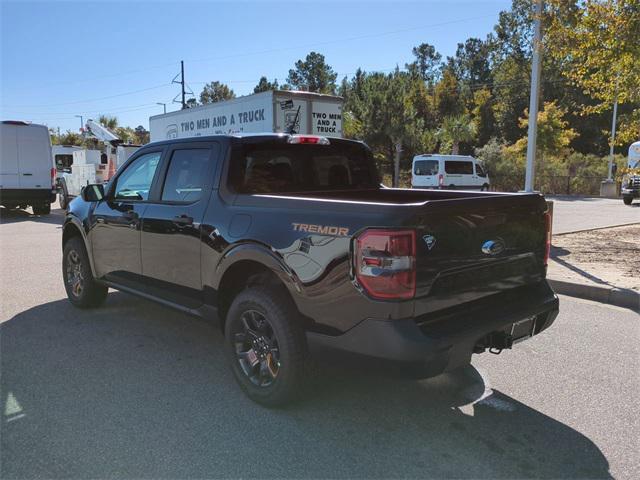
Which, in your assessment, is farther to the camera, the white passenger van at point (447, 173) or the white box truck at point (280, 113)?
the white passenger van at point (447, 173)

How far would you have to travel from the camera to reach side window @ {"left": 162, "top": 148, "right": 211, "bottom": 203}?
409 cm

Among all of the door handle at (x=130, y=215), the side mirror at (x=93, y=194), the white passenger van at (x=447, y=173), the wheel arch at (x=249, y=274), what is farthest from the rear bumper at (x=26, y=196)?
the wheel arch at (x=249, y=274)

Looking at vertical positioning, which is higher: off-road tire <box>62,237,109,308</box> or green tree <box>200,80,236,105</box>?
green tree <box>200,80,236,105</box>

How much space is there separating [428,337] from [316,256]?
0.77 meters

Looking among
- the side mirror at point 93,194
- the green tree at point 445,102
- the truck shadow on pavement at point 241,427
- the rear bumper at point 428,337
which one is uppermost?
the green tree at point 445,102

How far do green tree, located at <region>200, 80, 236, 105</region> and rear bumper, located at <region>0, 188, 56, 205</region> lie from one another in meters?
71.3

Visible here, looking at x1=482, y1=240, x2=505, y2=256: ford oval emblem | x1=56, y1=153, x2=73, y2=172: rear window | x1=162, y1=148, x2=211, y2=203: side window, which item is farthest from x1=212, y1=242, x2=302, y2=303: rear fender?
x1=56, y1=153, x2=73, y2=172: rear window

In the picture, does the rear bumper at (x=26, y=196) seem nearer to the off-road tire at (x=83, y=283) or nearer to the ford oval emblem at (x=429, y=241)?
the off-road tire at (x=83, y=283)

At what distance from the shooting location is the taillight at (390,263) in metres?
2.75

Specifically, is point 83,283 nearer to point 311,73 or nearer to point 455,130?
point 455,130

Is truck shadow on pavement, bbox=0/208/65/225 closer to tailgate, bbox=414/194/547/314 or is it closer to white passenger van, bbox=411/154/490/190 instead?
white passenger van, bbox=411/154/490/190

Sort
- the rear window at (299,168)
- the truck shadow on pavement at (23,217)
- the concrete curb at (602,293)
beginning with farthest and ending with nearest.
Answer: the truck shadow on pavement at (23,217), the concrete curb at (602,293), the rear window at (299,168)

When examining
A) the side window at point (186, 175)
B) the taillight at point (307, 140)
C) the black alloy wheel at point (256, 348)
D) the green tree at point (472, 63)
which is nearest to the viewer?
the black alloy wheel at point (256, 348)

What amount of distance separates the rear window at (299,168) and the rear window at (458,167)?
61.5ft
